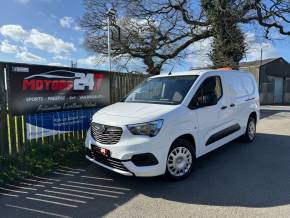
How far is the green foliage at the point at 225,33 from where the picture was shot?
1697cm

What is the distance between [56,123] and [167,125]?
3.44 m

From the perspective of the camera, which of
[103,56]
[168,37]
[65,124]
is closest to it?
[65,124]

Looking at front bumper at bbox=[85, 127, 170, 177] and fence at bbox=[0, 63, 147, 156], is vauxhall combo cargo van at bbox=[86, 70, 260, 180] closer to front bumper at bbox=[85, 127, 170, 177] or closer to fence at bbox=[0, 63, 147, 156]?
front bumper at bbox=[85, 127, 170, 177]

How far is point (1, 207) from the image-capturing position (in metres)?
3.86

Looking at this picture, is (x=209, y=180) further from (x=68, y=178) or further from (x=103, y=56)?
(x=103, y=56)

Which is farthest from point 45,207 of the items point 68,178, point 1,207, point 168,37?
point 168,37

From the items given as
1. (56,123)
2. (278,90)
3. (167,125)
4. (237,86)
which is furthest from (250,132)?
(278,90)

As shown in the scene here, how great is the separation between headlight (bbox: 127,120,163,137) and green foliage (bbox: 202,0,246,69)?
13678 mm

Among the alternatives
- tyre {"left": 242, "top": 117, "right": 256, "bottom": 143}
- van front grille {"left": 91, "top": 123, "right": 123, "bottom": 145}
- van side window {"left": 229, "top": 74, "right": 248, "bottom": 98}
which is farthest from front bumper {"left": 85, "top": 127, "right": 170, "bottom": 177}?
tyre {"left": 242, "top": 117, "right": 256, "bottom": 143}

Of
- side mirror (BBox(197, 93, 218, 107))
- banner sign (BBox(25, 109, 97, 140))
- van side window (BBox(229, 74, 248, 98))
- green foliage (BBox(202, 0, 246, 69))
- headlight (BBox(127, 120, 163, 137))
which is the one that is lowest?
banner sign (BBox(25, 109, 97, 140))

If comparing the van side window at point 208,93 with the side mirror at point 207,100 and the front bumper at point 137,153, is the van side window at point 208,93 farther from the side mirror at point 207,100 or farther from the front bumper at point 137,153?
the front bumper at point 137,153

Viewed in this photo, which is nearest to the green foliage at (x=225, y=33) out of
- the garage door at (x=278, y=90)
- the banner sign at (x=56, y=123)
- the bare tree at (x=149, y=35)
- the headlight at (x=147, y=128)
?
the bare tree at (x=149, y=35)

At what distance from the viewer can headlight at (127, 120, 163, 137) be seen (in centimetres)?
420

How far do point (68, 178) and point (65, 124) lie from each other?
208 cm
